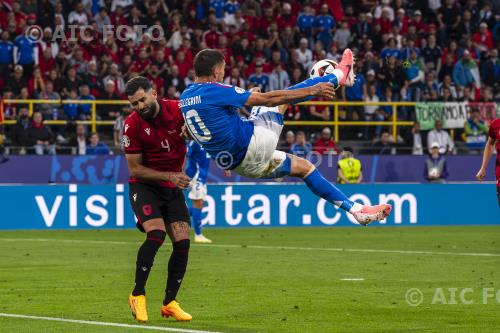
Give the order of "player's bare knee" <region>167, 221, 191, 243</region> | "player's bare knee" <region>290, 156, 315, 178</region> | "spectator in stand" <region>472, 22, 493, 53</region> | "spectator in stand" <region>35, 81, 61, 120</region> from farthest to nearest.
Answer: "spectator in stand" <region>472, 22, 493, 53</region>, "spectator in stand" <region>35, 81, 61, 120</region>, "player's bare knee" <region>167, 221, 191, 243</region>, "player's bare knee" <region>290, 156, 315, 178</region>

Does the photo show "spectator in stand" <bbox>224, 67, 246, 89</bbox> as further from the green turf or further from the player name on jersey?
the player name on jersey

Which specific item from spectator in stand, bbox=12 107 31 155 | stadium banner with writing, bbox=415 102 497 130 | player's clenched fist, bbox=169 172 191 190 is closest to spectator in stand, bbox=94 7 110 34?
spectator in stand, bbox=12 107 31 155

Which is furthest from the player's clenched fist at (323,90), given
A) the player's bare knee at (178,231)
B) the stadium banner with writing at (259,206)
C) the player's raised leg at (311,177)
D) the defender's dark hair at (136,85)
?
the stadium banner with writing at (259,206)

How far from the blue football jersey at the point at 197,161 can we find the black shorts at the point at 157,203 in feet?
31.2

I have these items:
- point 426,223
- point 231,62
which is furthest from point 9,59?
point 426,223

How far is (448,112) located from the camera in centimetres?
3081

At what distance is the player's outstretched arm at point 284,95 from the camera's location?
10.5 metres

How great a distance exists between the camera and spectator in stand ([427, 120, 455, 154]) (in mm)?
30609

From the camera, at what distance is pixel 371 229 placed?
86.2 feet

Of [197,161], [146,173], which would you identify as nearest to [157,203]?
[146,173]

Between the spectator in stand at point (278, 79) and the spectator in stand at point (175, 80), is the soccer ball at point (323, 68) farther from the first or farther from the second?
the spectator in stand at point (278, 79)

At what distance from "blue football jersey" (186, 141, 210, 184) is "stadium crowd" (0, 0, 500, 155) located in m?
6.89

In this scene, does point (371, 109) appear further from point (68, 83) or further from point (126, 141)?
point (126, 141)

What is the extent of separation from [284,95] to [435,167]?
1987cm
